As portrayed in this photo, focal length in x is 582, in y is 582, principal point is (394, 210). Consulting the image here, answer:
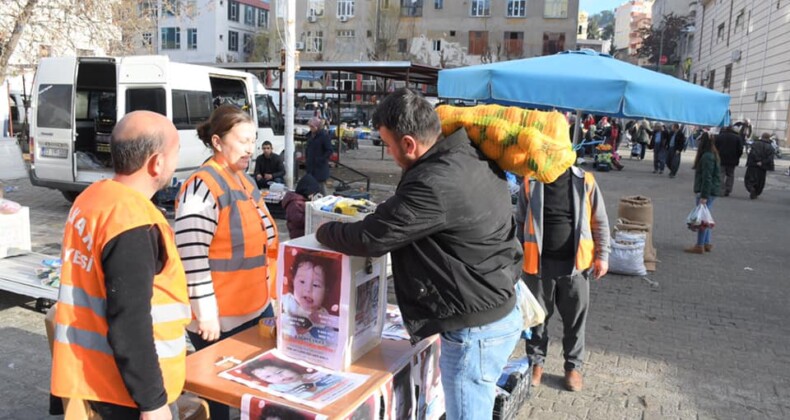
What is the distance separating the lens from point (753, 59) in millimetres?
31656

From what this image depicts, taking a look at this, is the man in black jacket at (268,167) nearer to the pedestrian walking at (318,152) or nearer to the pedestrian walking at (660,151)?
the pedestrian walking at (318,152)

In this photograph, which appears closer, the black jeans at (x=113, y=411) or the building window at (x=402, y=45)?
the black jeans at (x=113, y=411)

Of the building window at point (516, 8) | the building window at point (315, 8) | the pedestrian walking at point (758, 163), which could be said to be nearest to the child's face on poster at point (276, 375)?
the pedestrian walking at point (758, 163)

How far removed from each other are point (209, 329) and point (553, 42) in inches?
2019

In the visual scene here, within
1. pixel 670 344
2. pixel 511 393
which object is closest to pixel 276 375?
pixel 511 393

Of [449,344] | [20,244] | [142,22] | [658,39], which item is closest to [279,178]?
[142,22]

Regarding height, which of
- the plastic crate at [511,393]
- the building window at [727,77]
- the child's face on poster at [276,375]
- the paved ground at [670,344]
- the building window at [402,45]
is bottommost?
the paved ground at [670,344]

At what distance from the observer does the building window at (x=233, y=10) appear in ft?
184

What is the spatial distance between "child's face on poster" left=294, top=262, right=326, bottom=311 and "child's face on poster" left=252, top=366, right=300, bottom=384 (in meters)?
0.27

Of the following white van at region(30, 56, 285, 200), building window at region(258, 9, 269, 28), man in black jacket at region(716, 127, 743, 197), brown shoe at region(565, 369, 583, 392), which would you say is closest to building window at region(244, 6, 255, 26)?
building window at region(258, 9, 269, 28)

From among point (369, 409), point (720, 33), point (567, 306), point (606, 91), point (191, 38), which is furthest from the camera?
point (191, 38)

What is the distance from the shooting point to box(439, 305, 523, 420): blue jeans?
227 centimetres

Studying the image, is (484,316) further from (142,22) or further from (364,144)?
(364,144)

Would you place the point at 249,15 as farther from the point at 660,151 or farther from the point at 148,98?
the point at 148,98
